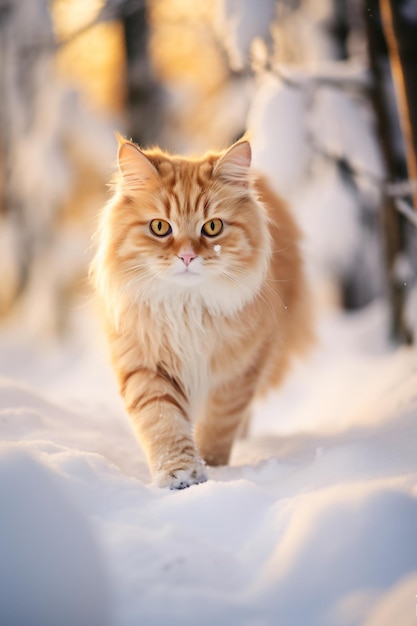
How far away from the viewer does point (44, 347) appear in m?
6.04

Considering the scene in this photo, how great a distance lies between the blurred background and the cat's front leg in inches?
23.4

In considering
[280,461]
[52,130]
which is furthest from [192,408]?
[52,130]

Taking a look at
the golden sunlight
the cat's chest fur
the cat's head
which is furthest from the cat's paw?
the golden sunlight

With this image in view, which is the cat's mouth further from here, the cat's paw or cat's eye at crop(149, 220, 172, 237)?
the cat's paw

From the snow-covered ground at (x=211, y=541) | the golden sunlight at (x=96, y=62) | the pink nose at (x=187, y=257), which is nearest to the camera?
the snow-covered ground at (x=211, y=541)

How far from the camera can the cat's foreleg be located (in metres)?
2.03

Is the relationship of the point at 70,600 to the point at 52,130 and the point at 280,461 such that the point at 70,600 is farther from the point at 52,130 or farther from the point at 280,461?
the point at 52,130

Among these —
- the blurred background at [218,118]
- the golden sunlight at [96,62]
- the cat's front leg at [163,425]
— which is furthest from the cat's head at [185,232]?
the golden sunlight at [96,62]

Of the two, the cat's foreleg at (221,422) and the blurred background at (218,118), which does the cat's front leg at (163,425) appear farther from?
the blurred background at (218,118)

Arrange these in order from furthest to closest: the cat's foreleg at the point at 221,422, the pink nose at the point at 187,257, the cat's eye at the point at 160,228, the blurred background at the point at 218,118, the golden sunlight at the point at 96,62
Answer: the golden sunlight at the point at 96,62 < the blurred background at the point at 218,118 < the cat's foreleg at the point at 221,422 < the cat's eye at the point at 160,228 < the pink nose at the point at 187,257

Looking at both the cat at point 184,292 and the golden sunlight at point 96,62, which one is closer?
the cat at point 184,292

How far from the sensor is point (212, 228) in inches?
72.7

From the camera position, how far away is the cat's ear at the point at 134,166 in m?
1.83

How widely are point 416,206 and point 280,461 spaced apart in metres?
1.51
